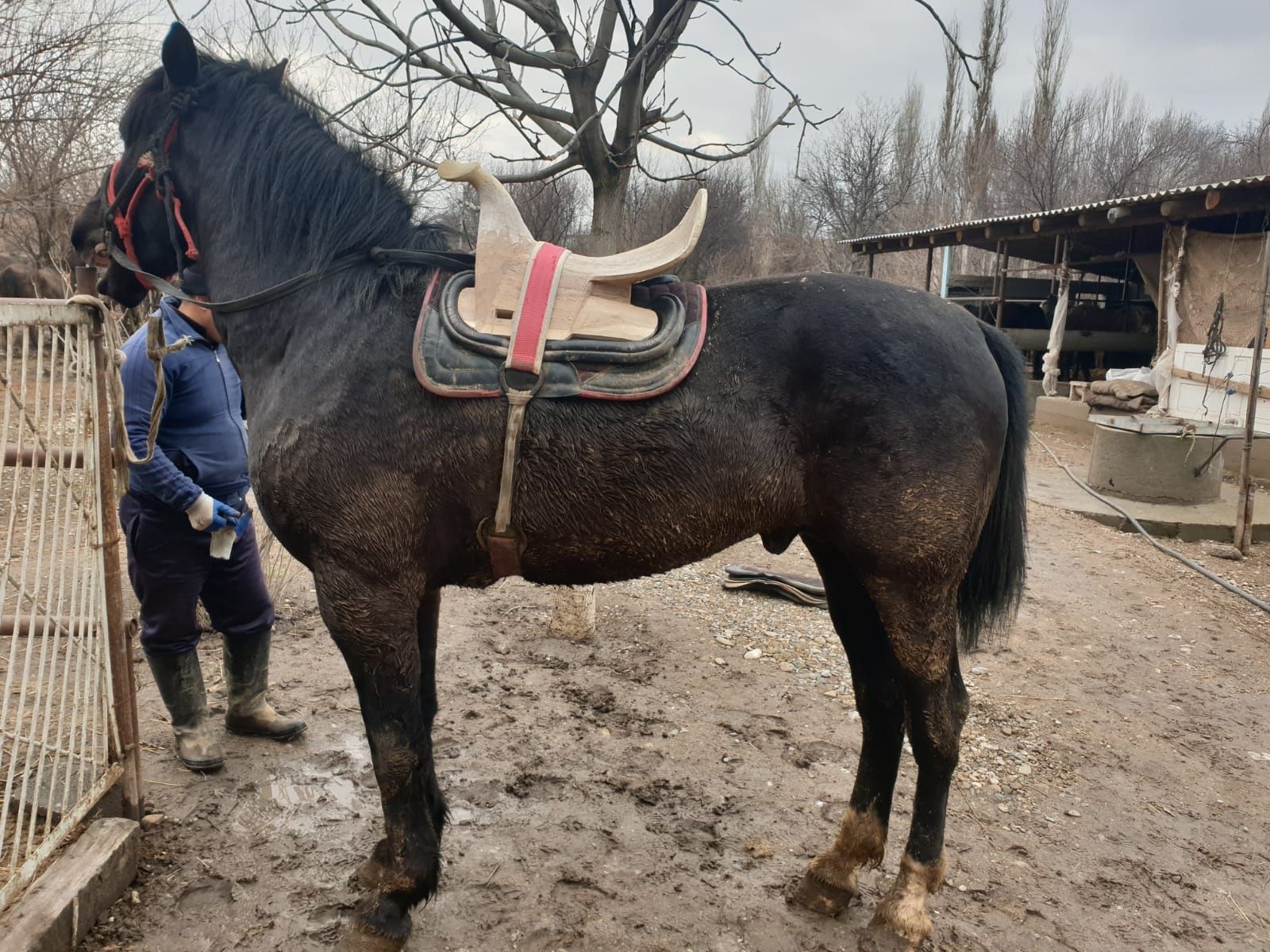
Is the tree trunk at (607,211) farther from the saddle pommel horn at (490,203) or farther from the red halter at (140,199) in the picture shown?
the red halter at (140,199)

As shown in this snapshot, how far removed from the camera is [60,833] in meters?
2.21

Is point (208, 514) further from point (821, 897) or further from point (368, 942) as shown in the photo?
point (821, 897)

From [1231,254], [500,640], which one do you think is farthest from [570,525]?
[1231,254]

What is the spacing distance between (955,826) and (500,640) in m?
2.48

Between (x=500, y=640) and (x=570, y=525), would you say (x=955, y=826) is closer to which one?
(x=570, y=525)

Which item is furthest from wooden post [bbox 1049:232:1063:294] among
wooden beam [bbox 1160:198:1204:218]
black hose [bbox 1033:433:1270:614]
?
black hose [bbox 1033:433:1270:614]

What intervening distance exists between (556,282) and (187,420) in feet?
5.43

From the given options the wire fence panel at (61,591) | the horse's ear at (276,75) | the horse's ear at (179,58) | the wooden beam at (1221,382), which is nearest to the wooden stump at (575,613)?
the wire fence panel at (61,591)

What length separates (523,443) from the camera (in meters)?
2.02

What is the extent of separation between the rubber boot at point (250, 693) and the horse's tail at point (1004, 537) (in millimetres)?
2739

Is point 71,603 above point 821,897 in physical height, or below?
above

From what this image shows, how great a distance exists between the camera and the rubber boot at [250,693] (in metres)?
3.23

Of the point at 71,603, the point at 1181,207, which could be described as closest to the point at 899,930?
the point at 71,603

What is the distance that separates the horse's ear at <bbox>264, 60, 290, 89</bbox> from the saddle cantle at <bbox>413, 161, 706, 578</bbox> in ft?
2.36
